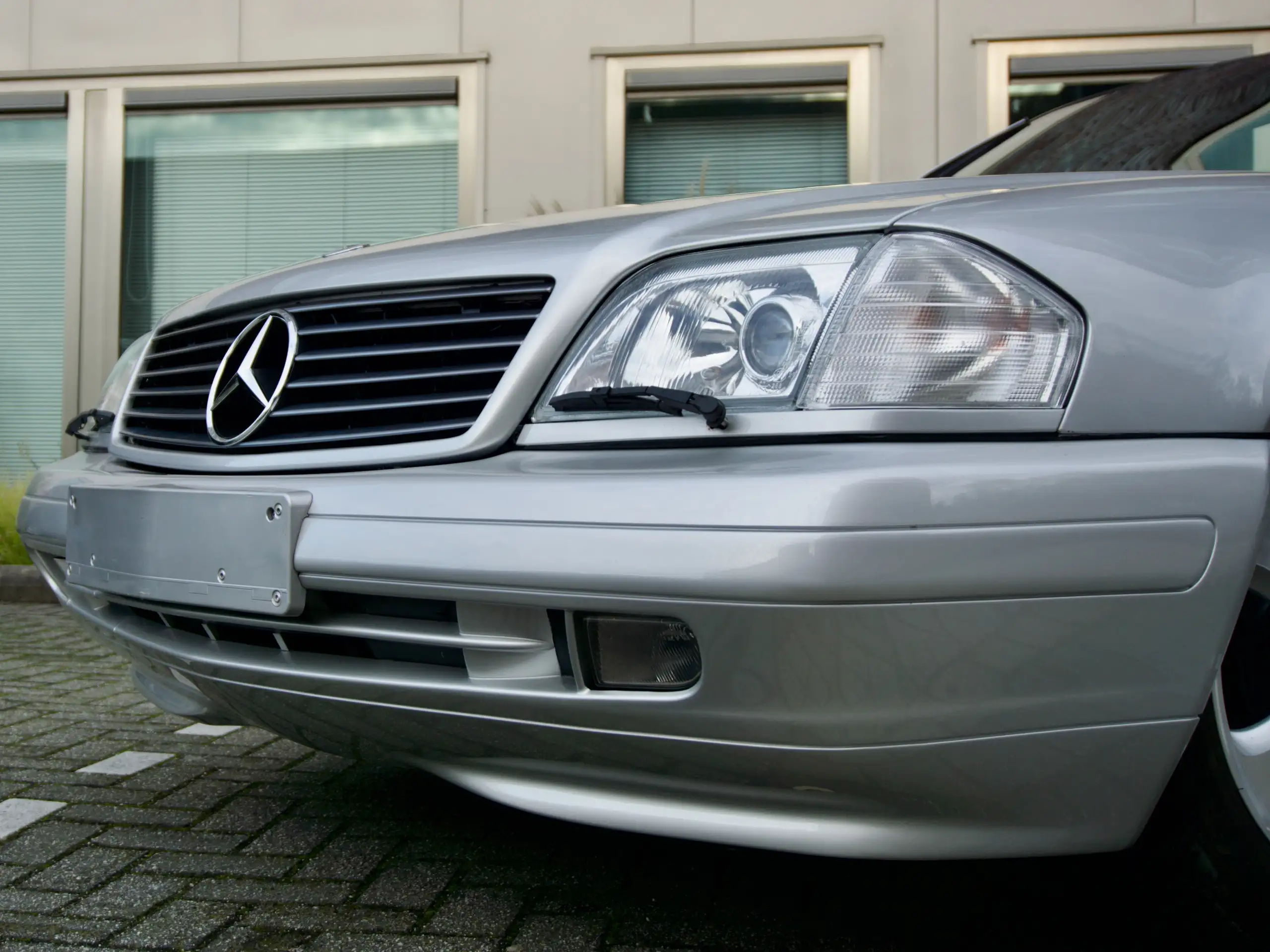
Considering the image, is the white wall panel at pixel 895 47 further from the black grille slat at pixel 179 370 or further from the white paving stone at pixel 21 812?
the white paving stone at pixel 21 812

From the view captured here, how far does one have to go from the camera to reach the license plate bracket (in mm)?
1383

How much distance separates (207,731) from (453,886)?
4.17 ft

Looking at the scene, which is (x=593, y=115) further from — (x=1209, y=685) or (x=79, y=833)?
(x=1209, y=685)

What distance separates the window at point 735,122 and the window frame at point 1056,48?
24.2 inches

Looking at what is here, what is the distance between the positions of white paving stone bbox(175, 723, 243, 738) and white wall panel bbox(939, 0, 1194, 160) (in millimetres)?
4917

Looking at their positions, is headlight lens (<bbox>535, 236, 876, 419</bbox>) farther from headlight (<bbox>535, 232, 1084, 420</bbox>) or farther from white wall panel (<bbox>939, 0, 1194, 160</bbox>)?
white wall panel (<bbox>939, 0, 1194, 160</bbox>)

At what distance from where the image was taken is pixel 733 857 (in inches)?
72.4

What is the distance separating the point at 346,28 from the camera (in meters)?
6.81

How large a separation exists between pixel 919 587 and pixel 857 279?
14.1 inches

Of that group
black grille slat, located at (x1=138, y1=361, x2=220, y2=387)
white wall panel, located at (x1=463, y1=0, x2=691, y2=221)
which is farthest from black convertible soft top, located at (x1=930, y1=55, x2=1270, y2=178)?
white wall panel, located at (x1=463, y1=0, x2=691, y2=221)

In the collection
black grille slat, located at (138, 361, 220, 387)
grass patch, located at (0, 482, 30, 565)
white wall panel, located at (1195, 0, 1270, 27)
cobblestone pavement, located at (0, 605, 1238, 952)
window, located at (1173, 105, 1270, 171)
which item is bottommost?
cobblestone pavement, located at (0, 605, 1238, 952)

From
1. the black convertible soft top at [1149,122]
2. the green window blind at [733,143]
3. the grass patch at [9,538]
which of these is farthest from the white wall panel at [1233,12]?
the grass patch at [9,538]

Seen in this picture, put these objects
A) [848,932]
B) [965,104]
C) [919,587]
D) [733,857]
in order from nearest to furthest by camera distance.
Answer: [919,587]
[848,932]
[733,857]
[965,104]

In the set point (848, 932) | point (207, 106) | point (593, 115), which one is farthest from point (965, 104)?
point (848, 932)
